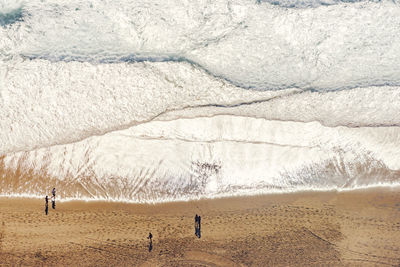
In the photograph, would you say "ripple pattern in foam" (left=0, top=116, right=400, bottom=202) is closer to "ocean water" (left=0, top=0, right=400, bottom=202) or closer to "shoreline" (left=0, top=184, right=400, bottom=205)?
"shoreline" (left=0, top=184, right=400, bottom=205)

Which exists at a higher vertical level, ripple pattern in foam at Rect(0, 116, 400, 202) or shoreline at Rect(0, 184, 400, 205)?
ripple pattern in foam at Rect(0, 116, 400, 202)

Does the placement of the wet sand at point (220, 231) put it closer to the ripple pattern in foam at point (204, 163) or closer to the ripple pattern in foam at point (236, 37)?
the ripple pattern in foam at point (204, 163)

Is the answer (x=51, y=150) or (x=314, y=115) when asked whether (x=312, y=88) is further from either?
(x=51, y=150)

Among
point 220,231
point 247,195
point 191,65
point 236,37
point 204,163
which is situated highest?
point 236,37

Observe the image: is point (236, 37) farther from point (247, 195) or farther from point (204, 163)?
point (247, 195)

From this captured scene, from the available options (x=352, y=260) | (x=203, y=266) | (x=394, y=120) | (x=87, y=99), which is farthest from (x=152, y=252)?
(x=394, y=120)

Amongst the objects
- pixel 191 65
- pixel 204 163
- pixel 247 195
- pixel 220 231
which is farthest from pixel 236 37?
pixel 220 231

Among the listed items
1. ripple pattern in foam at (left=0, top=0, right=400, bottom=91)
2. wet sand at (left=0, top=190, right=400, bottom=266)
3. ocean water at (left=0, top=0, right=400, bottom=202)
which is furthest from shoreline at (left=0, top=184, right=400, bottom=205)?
ripple pattern in foam at (left=0, top=0, right=400, bottom=91)

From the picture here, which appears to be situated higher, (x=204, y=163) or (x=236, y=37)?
(x=236, y=37)

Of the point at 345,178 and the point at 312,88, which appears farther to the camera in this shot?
the point at 345,178
